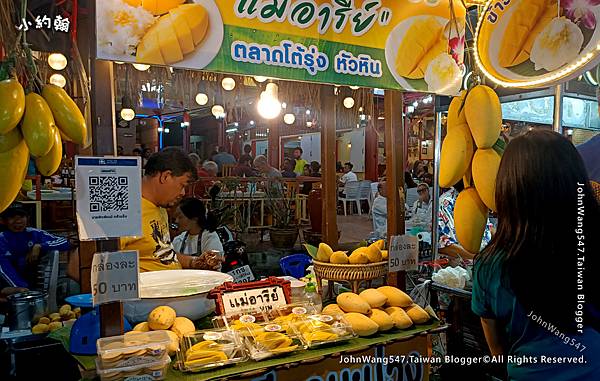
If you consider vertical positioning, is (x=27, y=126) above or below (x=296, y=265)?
above

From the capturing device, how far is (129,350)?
52.2 inches

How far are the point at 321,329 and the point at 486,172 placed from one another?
872mm

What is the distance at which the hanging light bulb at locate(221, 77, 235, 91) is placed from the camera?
21.2ft

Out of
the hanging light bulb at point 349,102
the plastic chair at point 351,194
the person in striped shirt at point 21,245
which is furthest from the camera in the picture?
the plastic chair at point 351,194

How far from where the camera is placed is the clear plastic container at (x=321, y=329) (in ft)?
5.11

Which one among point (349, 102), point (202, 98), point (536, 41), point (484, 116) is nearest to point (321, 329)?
point (484, 116)

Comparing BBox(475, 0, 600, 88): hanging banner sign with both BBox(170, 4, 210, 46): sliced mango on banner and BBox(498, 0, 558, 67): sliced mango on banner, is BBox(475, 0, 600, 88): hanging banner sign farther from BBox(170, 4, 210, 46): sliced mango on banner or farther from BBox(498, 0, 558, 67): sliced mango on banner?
BBox(170, 4, 210, 46): sliced mango on banner

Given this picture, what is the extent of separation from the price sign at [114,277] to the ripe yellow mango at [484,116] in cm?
134

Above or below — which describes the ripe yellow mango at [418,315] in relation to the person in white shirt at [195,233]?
below

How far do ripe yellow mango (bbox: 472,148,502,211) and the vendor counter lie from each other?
1.90 ft

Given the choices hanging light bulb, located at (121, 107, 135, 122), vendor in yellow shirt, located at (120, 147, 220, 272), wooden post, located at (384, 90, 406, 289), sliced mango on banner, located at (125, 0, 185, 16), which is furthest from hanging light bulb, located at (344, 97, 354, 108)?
hanging light bulb, located at (121, 107, 135, 122)

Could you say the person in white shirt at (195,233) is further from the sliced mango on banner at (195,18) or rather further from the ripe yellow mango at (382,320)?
the sliced mango on banner at (195,18)

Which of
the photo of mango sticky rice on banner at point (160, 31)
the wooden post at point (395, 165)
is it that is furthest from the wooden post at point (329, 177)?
the photo of mango sticky rice on banner at point (160, 31)

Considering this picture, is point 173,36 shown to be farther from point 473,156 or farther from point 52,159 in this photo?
point 473,156
